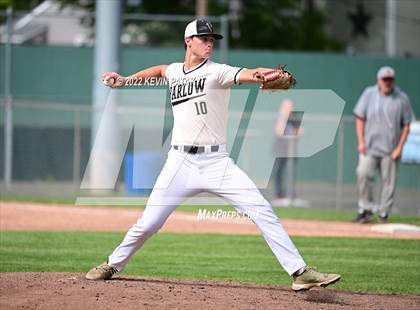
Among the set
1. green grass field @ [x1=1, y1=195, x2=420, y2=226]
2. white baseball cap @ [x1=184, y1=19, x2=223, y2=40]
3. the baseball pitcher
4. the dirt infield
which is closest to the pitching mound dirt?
the baseball pitcher

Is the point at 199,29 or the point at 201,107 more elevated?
the point at 199,29

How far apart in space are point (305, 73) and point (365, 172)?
36.8 feet

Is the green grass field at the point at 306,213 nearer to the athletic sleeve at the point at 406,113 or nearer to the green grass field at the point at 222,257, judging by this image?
the athletic sleeve at the point at 406,113

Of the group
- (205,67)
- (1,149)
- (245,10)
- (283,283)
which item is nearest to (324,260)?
(283,283)

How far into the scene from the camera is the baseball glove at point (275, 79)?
8492 mm

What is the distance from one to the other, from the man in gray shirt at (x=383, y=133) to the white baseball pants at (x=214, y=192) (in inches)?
295

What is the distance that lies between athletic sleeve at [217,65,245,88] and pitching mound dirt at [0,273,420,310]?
1.99 meters

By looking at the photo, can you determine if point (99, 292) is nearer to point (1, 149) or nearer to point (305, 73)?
point (1, 149)

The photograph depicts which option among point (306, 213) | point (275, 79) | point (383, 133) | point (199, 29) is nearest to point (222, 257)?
point (199, 29)

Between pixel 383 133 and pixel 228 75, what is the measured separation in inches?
304

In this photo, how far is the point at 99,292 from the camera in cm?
886

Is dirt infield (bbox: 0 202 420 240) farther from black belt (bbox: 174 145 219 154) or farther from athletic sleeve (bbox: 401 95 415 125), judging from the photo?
black belt (bbox: 174 145 219 154)

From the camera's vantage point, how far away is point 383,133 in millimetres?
16141

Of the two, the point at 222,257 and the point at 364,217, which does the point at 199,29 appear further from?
the point at 364,217
